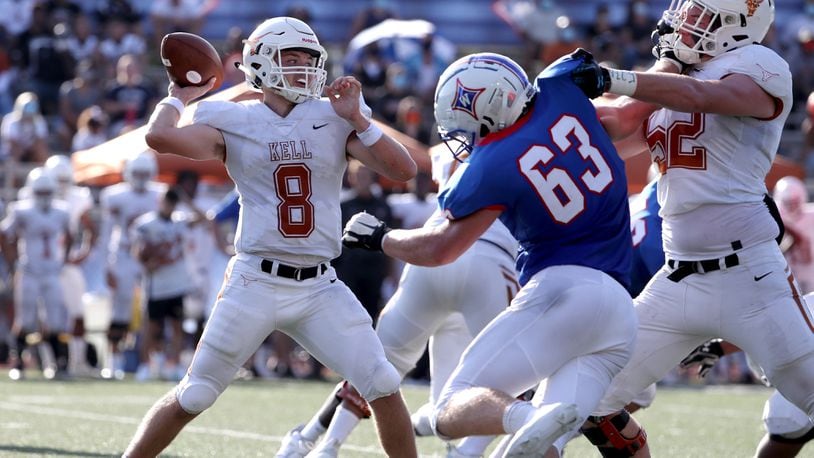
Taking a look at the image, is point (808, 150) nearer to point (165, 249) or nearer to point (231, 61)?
point (231, 61)

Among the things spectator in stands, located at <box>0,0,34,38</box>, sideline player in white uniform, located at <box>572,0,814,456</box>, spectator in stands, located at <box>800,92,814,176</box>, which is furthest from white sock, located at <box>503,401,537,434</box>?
spectator in stands, located at <box>0,0,34,38</box>

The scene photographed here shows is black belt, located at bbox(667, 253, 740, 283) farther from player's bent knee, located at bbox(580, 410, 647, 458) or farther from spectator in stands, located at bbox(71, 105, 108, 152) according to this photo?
spectator in stands, located at bbox(71, 105, 108, 152)

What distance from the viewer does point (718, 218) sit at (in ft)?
16.8

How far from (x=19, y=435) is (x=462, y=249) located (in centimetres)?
367

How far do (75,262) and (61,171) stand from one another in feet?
2.87

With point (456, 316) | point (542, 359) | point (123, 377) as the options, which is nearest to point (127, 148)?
point (123, 377)

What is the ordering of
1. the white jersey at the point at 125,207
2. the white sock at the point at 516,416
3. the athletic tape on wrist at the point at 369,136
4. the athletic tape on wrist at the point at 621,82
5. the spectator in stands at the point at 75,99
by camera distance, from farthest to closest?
the spectator in stands at the point at 75,99 < the white jersey at the point at 125,207 < the athletic tape on wrist at the point at 369,136 < the athletic tape on wrist at the point at 621,82 < the white sock at the point at 516,416

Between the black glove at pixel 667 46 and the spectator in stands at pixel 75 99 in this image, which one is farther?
the spectator in stands at pixel 75 99

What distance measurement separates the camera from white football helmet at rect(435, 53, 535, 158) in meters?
4.52

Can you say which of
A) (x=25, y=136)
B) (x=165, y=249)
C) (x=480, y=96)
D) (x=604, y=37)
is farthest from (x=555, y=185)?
(x=604, y=37)

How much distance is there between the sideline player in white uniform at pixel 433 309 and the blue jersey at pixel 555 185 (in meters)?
1.37

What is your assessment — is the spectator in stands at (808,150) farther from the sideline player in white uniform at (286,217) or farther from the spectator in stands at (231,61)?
the sideline player in white uniform at (286,217)

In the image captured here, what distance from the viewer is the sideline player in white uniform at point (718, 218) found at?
197 inches

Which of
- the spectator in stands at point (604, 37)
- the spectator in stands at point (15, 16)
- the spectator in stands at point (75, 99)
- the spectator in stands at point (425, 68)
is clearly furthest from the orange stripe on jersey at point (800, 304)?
the spectator in stands at point (15, 16)
